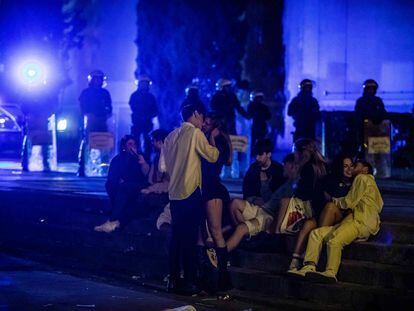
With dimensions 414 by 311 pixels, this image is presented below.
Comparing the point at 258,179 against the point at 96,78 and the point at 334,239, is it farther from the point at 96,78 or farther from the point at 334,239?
the point at 96,78

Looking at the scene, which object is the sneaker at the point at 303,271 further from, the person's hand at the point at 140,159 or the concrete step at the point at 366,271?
the person's hand at the point at 140,159

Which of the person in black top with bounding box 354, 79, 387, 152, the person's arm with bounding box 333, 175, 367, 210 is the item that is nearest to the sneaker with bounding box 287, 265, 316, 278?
the person's arm with bounding box 333, 175, 367, 210

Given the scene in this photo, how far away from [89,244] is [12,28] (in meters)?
13.3

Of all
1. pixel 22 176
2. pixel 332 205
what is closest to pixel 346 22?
pixel 22 176

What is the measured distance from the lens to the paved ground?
8.50 metres

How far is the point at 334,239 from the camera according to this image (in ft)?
29.6

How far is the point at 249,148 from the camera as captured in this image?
17891 mm

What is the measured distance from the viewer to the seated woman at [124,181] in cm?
1162

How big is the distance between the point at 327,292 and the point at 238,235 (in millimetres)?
1408

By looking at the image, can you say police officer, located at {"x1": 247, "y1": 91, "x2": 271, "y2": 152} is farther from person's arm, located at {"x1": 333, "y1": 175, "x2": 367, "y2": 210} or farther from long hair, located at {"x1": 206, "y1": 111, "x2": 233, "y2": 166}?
person's arm, located at {"x1": 333, "y1": 175, "x2": 367, "y2": 210}

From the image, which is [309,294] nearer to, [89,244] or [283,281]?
[283,281]

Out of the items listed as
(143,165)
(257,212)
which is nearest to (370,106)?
(143,165)

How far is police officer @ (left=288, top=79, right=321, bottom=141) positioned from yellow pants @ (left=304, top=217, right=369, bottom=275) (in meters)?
7.42

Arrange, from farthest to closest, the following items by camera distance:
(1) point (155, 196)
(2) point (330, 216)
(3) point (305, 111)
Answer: (3) point (305, 111), (1) point (155, 196), (2) point (330, 216)
